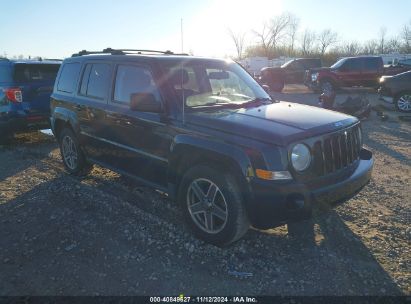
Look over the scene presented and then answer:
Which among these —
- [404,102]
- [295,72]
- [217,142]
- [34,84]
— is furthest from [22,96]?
[295,72]

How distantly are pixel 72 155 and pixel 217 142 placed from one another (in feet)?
11.5

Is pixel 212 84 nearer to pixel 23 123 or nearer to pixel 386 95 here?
pixel 23 123

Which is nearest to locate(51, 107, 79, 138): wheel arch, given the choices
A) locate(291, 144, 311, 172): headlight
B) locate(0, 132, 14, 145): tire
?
locate(0, 132, 14, 145): tire

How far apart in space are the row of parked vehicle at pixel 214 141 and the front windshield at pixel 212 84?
0.02 metres

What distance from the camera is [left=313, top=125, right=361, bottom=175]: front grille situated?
132 inches

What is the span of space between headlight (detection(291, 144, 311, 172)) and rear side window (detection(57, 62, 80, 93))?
385 centimetres

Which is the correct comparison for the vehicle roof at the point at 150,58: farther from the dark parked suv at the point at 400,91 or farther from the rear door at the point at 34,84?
the dark parked suv at the point at 400,91

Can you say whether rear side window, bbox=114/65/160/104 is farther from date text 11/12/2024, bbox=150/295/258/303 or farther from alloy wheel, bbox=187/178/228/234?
date text 11/12/2024, bbox=150/295/258/303

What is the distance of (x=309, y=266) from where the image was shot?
3400 millimetres

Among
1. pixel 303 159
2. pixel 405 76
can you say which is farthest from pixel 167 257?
pixel 405 76

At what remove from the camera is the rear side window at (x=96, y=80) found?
492 cm

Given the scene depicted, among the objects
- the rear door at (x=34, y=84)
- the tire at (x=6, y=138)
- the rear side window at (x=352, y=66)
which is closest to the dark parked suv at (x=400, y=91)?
the rear side window at (x=352, y=66)

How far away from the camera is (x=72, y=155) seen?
6.05 metres

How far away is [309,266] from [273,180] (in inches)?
37.3
